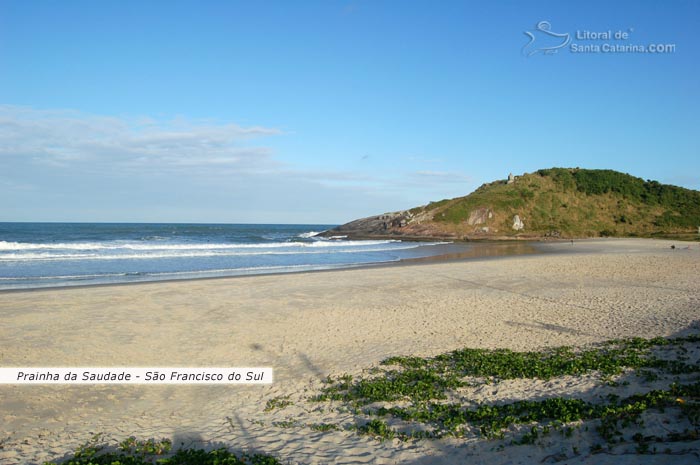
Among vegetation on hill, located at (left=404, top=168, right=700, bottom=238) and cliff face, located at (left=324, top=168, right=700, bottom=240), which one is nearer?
cliff face, located at (left=324, top=168, right=700, bottom=240)

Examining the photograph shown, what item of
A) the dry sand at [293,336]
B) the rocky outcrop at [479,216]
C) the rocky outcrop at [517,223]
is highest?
the rocky outcrop at [479,216]

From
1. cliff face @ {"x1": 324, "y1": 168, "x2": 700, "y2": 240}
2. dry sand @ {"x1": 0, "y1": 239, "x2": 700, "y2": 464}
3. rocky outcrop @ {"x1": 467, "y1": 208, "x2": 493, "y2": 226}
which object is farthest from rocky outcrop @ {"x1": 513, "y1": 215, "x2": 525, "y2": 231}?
dry sand @ {"x1": 0, "y1": 239, "x2": 700, "y2": 464}

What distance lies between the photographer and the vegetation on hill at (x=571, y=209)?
2366 inches

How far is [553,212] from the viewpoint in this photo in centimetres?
6412

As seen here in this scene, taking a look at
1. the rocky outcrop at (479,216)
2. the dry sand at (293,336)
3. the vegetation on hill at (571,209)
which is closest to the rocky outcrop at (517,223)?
the vegetation on hill at (571,209)

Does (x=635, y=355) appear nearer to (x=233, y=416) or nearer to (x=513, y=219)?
(x=233, y=416)

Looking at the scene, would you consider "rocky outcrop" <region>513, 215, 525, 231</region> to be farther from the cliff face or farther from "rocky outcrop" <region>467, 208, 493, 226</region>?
"rocky outcrop" <region>467, 208, 493, 226</region>

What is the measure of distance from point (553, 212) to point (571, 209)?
3360mm

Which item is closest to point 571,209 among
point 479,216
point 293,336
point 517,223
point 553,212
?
point 553,212

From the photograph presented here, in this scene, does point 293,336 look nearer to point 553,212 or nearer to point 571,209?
point 553,212

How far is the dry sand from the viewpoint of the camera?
594cm

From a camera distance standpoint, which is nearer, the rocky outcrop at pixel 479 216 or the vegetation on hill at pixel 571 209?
the vegetation on hill at pixel 571 209

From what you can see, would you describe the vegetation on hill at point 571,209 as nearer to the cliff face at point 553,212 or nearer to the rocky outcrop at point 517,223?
the cliff face at point 553,212

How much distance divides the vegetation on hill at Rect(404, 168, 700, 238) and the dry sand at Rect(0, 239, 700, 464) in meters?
38.6
